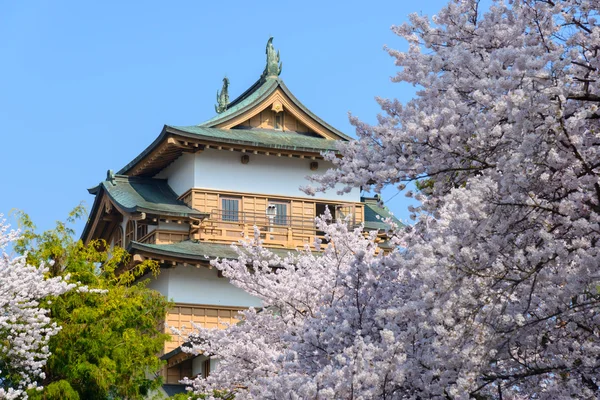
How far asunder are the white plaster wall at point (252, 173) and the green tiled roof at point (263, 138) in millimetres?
633

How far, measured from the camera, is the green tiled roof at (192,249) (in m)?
29.3

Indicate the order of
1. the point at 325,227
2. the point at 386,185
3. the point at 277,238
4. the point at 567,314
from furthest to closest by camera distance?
the point at 277,238, the point at 325,227, the point at 386,185, the point at 567,314

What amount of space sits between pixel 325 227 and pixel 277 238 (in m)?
13.9

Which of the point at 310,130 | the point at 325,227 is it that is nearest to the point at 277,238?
the point at 310,130

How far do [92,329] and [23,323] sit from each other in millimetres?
1371

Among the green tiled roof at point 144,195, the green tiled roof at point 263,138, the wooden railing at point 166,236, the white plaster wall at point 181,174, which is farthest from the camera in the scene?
the white plaster wall at point 181,174

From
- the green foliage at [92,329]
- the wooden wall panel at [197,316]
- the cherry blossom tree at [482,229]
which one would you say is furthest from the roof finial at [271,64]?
the cherry blossom tree at [482,229]

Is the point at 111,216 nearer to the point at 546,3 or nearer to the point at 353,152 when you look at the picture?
the point at 353,152

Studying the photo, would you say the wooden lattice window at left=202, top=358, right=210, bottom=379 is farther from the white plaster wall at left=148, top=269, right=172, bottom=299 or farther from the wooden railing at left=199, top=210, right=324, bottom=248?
the wooden railing at left=199, top=210, right=324, bottom=248

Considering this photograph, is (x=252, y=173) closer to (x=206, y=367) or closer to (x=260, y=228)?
(x=260, y=228)

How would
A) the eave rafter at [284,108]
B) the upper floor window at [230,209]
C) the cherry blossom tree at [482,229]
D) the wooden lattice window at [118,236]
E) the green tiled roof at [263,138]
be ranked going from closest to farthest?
the cherry blossom tree at [482,229] → the green tiled roof at [263,138] → the upper floor window at [230,209] → the eave rafter at [284,108] → the wooden lattice window at [118,236]

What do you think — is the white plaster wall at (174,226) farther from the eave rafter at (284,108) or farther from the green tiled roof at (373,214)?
the green tiled roof at (373,214)

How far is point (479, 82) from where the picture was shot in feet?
35.0

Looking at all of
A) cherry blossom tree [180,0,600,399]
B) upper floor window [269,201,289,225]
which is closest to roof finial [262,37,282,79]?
upper floor window [269,201,289,225]
